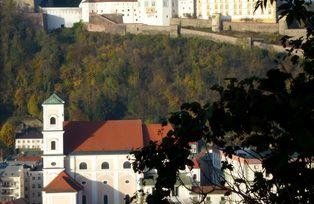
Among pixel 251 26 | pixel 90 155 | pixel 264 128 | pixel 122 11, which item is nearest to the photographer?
pixel 264 128

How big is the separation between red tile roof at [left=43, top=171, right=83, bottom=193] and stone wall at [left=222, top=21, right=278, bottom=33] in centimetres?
2229

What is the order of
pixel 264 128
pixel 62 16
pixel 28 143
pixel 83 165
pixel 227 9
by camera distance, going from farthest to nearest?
1. pixel 62 16
2. pixel 227 9
3. pixel 28 143
4. pixel 83 165
5. pixel 264 128

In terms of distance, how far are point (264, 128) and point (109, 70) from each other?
4880 cm

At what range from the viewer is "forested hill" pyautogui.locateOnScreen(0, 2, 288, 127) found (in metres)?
51.5

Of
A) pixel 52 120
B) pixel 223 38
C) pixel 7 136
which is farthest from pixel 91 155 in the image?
pixel 223 38

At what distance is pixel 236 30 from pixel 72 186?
2315 cm

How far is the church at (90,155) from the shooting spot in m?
34.7

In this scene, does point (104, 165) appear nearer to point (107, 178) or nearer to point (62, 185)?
point (107, 178)

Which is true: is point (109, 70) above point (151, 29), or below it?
below

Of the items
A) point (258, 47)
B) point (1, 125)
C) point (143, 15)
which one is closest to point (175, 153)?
point (1, 125)

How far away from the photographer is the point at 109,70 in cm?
5397

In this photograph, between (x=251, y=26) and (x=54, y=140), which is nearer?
(x=54, y=140)

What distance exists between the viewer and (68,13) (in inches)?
2306

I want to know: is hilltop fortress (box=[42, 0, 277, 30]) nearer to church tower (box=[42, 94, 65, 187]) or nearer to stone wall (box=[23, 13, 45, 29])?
stone wall (box=[23, 13, 45, 29])
